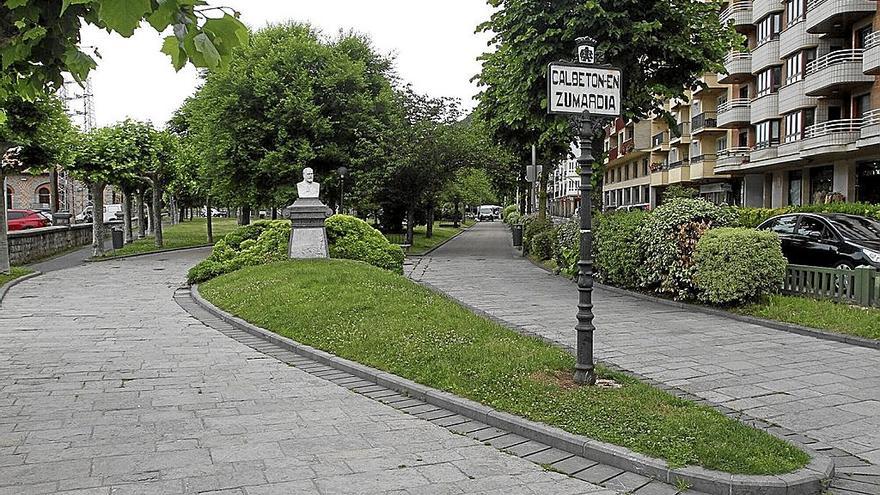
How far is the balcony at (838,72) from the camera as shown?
95.4 ft

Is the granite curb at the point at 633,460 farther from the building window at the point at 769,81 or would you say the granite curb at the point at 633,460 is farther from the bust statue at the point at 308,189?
the building window at the point at 769,81

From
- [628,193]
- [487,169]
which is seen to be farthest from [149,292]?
[628,193]

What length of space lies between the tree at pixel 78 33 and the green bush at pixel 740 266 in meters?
9.69

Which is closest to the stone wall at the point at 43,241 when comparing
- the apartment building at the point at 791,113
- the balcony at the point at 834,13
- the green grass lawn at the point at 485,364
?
the green grass lawn at the point at 485,364

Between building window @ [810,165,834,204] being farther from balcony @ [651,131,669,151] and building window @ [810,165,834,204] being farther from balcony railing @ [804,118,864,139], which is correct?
balcony @ [651,131,669,151]

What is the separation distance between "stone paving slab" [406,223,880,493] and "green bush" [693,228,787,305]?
56cm

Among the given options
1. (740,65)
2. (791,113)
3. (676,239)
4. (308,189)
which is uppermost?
(740,65)

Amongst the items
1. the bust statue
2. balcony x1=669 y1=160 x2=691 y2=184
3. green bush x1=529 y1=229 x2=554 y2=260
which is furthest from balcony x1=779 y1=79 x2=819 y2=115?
the bust statue

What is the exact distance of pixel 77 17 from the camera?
16.0 ft

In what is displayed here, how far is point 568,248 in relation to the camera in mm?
18000

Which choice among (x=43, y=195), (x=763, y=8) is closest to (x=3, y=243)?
(x=763, y=8)

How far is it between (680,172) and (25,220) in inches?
1548

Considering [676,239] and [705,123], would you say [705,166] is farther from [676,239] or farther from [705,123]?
[676,239]

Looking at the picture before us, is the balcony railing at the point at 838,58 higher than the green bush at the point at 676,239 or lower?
higher
